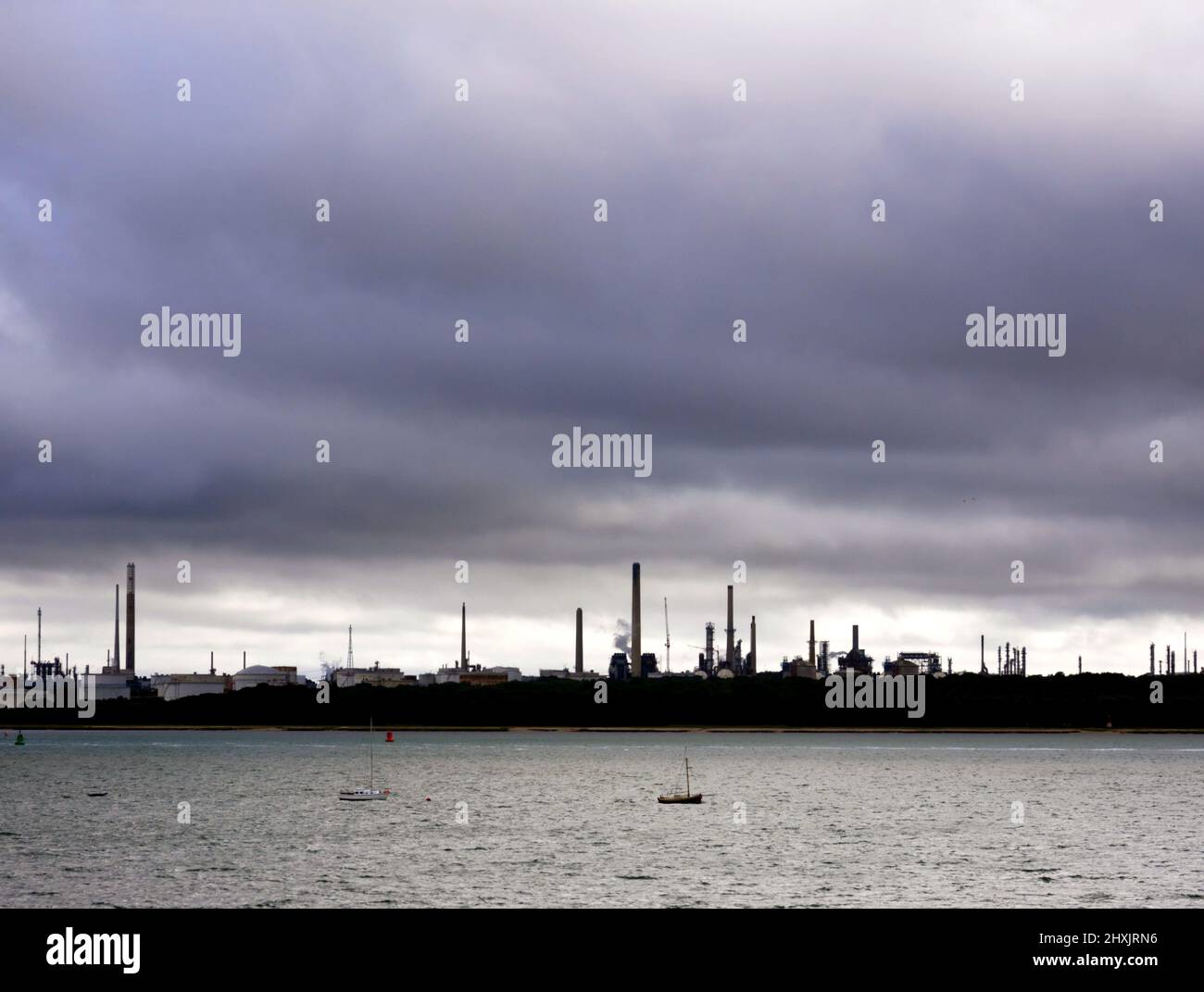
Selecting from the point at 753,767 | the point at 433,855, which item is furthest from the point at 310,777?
the point at 433,855

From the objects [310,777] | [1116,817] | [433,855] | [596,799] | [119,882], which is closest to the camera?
[119,882]
